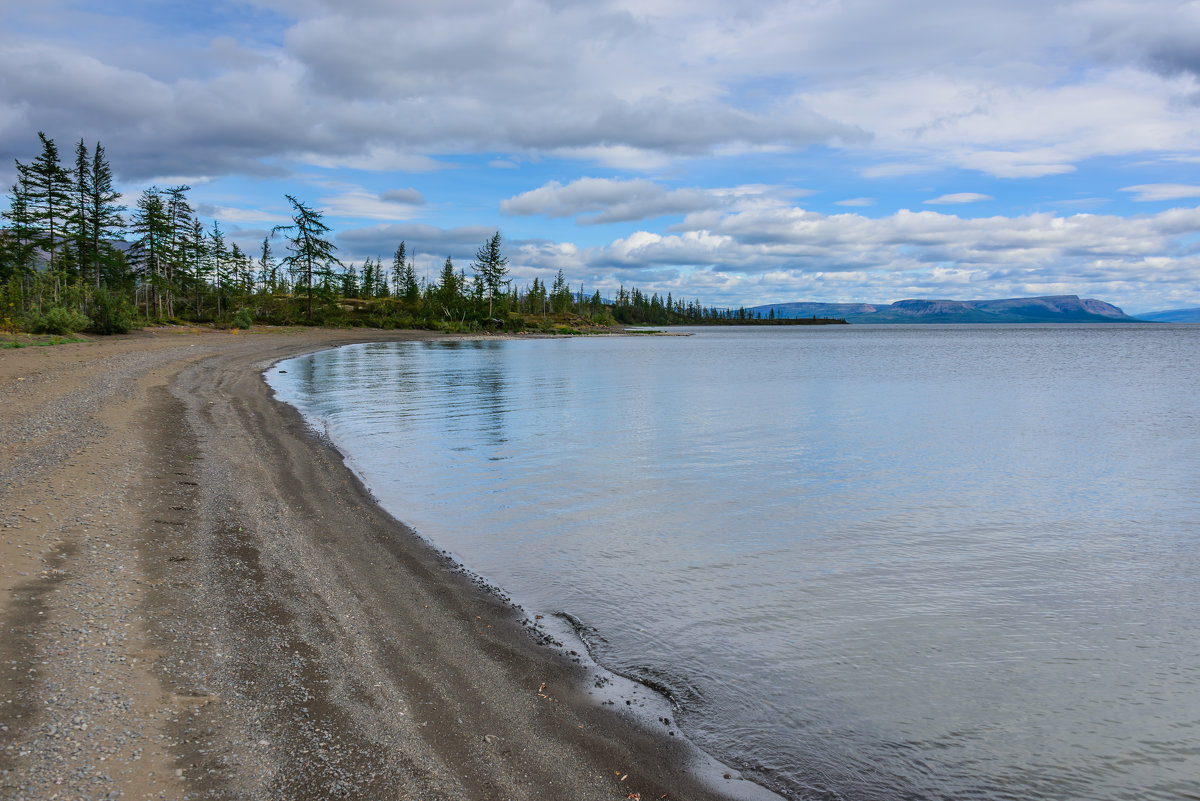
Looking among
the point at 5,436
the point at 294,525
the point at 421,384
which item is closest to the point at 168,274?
the point at 421,384

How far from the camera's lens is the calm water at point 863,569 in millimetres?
6016

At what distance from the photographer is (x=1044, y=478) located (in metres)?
16.7

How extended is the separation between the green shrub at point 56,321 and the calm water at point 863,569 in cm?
2231

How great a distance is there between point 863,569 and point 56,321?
44726mm

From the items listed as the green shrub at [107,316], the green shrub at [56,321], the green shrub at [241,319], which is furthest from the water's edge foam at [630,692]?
the green shrub at [241,319]

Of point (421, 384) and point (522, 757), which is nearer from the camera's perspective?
point (522, 757)

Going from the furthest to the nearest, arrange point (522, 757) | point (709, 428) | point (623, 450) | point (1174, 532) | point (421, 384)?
point (421, 384) < point (709, 428) < point (623, 450) < point (1174, 532) < point (522, 757)

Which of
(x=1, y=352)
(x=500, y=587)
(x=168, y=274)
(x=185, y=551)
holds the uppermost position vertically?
(x=168, y=274)

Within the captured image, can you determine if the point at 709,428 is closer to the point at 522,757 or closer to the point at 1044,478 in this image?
the point at 1044,478

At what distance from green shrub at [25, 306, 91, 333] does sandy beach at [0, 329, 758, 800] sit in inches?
1281

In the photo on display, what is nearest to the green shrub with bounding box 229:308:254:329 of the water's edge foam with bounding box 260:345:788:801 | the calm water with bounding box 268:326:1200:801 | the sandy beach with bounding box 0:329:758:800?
the calm water with bounding box 268:326:1200:801

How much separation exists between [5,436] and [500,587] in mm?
11649

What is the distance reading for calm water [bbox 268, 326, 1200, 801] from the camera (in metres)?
6.02

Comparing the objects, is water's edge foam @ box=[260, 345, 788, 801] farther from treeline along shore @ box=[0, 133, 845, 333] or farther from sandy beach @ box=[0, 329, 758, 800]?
treeline along shore @ box=[0, 133, 845, 333]
